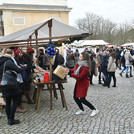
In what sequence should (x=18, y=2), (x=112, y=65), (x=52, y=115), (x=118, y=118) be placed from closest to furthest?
(x=118, y=118) < (x=52, y=115) < (x=112, y=65) < (x=18, y=2)

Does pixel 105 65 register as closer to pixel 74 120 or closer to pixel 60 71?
pixel 60 71

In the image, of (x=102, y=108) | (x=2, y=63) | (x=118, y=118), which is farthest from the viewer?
(x=102, y=108)

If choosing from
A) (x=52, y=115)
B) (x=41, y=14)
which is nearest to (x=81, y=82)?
(x=52, y=115)

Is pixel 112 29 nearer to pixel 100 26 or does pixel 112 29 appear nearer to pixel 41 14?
pixel 100 26

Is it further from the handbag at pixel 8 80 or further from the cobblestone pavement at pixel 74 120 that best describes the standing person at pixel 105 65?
the handbag at pixel 8 80

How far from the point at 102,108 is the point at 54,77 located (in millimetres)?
1756

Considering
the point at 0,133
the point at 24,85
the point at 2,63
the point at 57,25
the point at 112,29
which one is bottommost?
the point at 0,133

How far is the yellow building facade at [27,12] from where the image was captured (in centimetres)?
2800

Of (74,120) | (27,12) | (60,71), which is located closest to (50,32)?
(60,71)

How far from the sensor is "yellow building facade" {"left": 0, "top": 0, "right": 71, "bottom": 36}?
28000 millimetres

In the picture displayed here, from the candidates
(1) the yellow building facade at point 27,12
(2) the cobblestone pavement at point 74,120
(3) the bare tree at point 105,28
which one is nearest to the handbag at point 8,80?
(2) the cobblestone pavement at point 74,120

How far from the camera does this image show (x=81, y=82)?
14.7 feet

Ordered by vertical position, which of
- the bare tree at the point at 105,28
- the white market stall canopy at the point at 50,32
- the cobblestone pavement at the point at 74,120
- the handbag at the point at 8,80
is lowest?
the cobblestone pavement at the point at 74,120

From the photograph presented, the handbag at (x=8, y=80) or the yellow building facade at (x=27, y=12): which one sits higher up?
the yellow building facade at (x=27, y=12)
